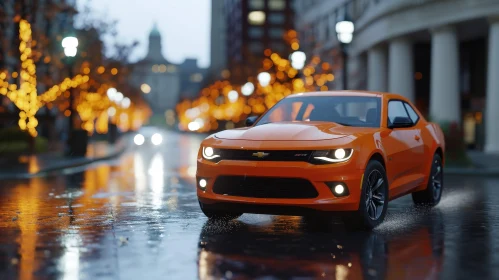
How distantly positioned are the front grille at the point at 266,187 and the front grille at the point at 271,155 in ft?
0.75

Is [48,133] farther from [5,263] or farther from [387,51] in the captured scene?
[5,263]

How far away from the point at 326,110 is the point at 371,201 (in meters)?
1.76

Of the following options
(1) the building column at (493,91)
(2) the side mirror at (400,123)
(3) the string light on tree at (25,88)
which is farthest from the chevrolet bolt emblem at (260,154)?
(1) the building column at (493,91)

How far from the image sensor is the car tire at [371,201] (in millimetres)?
8977

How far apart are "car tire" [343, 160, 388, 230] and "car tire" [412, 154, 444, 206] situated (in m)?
2.44

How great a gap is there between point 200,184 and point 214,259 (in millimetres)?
2181

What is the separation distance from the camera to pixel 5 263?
7.32 m

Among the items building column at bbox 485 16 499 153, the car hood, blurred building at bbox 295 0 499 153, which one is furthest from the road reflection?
building column at bbox 485 16 499 153

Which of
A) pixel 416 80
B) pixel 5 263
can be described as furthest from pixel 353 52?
pixel 5 263

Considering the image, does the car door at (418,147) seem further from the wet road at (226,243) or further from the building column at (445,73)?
the building column at (445,73)

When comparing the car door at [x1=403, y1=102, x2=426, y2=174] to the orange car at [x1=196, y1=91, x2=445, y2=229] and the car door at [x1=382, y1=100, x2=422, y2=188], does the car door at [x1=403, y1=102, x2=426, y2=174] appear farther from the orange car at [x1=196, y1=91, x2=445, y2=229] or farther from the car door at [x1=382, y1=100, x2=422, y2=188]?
the orange car at [x1=196, y1=91, x2=445, y2=229]

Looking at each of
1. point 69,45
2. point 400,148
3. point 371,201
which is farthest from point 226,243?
point 69,45

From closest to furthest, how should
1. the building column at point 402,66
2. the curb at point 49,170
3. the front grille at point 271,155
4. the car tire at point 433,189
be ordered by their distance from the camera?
the front grille at point 271,155, the car tire at point 433,189, the curb at point 49,170, the building column at point 402,66

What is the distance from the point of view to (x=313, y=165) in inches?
343
